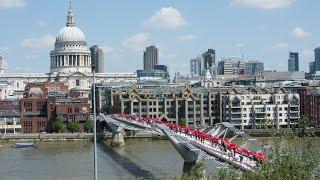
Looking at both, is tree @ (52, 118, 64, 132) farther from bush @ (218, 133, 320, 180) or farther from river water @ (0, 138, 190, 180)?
bush @ (218, 133, 320, 180)

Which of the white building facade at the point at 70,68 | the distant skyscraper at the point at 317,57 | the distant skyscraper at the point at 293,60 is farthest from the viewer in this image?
the distant skyscraper at the point at 293,60

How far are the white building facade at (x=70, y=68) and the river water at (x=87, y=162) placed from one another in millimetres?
43297

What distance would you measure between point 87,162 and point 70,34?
61570 mm

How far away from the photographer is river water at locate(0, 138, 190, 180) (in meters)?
27.5

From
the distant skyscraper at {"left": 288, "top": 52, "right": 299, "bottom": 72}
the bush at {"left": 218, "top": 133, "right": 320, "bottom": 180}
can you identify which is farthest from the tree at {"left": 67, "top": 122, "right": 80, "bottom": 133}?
the distant skyscraper at {"left": 288, "top": 52, "right": 299, "bottom": 72}

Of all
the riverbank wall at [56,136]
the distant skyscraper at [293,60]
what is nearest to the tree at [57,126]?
the riverbank wall at [56,136]

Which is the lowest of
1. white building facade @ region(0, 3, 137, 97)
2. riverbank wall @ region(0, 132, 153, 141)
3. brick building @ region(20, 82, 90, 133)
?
riverbank wall @ region(0, 132, 153, 141)

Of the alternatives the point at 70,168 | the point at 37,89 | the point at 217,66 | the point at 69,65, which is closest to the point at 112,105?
the point at 37,89

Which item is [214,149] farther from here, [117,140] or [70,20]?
[70,20]

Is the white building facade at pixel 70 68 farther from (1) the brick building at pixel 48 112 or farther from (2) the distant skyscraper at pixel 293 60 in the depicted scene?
(2) the distant skyscraper at pixel 293 60

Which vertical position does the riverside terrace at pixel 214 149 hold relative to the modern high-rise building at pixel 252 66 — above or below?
below

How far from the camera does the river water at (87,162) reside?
27500 mm

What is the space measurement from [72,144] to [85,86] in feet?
137

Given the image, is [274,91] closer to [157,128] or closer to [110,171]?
[157,128]
